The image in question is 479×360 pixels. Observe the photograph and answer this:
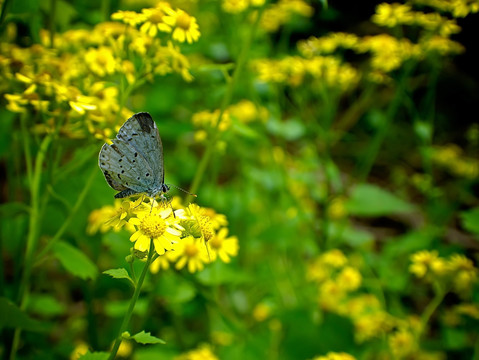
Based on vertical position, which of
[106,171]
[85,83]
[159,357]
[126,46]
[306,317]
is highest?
[126,46]

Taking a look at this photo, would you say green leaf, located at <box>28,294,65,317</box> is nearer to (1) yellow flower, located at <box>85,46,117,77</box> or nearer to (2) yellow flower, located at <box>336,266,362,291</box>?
(1) yellow flower, located at <box>85,46,117,77</box>

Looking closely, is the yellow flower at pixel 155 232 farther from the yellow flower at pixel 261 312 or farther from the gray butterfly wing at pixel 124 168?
the yellow flower at pixel 261 312

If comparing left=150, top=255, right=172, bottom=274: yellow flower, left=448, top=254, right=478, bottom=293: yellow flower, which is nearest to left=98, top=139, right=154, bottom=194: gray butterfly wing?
left=150, top=255, right=172, bottom=274: yellow flower

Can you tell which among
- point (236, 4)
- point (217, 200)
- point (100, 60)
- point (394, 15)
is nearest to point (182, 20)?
point (100, 60)

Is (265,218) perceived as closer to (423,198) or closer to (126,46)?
(126,46)

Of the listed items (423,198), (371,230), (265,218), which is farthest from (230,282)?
(423,198)
